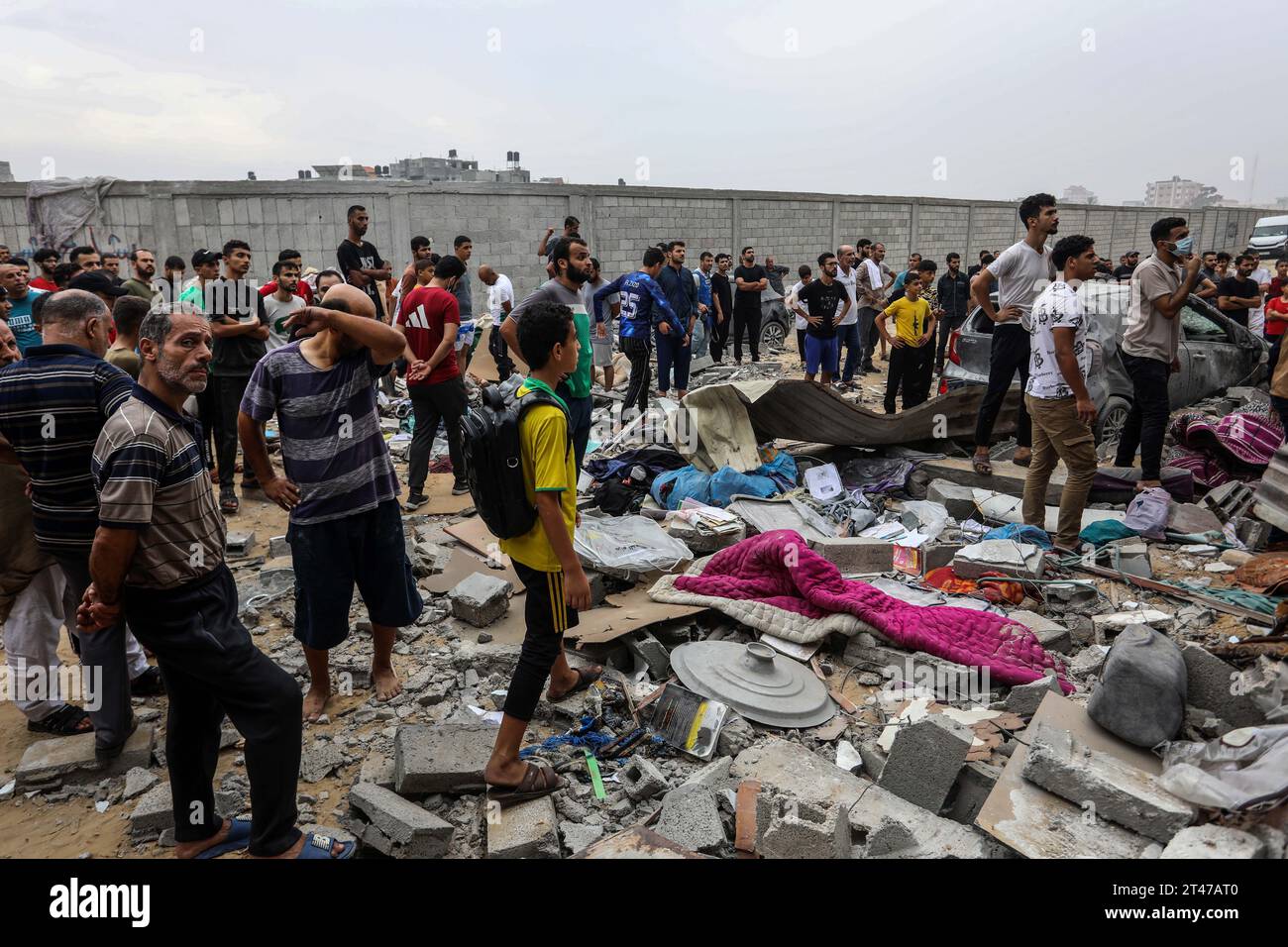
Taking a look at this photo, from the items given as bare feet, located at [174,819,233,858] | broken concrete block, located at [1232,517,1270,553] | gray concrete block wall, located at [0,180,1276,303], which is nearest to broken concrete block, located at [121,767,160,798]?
bare feet, located at [174,819,233,858]

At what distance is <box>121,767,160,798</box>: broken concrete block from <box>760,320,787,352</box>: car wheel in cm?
1282

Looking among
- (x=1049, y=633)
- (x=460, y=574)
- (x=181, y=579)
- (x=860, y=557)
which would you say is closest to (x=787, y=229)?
(x=860, y=557)

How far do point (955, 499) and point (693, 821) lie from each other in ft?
13.3

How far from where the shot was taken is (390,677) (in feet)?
12.3

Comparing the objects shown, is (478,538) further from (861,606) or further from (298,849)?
(298,849)

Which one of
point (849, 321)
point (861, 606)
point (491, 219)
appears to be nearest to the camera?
point (861, 606)

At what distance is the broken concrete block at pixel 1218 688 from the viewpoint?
3043 millimetres

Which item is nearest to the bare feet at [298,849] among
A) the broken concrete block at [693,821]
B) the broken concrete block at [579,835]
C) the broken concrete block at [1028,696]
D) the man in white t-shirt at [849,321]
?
the broken concrete block at [579,835]

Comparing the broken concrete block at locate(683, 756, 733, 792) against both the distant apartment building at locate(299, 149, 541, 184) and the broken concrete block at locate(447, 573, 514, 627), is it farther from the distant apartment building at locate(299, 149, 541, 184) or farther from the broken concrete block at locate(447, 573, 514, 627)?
the distant apartment building at locate(299, 149, 541, 184)

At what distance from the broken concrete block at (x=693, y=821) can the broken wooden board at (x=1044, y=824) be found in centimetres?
87

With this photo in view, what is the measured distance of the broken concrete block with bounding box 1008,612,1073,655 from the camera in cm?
408

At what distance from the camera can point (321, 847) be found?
2.61 m
